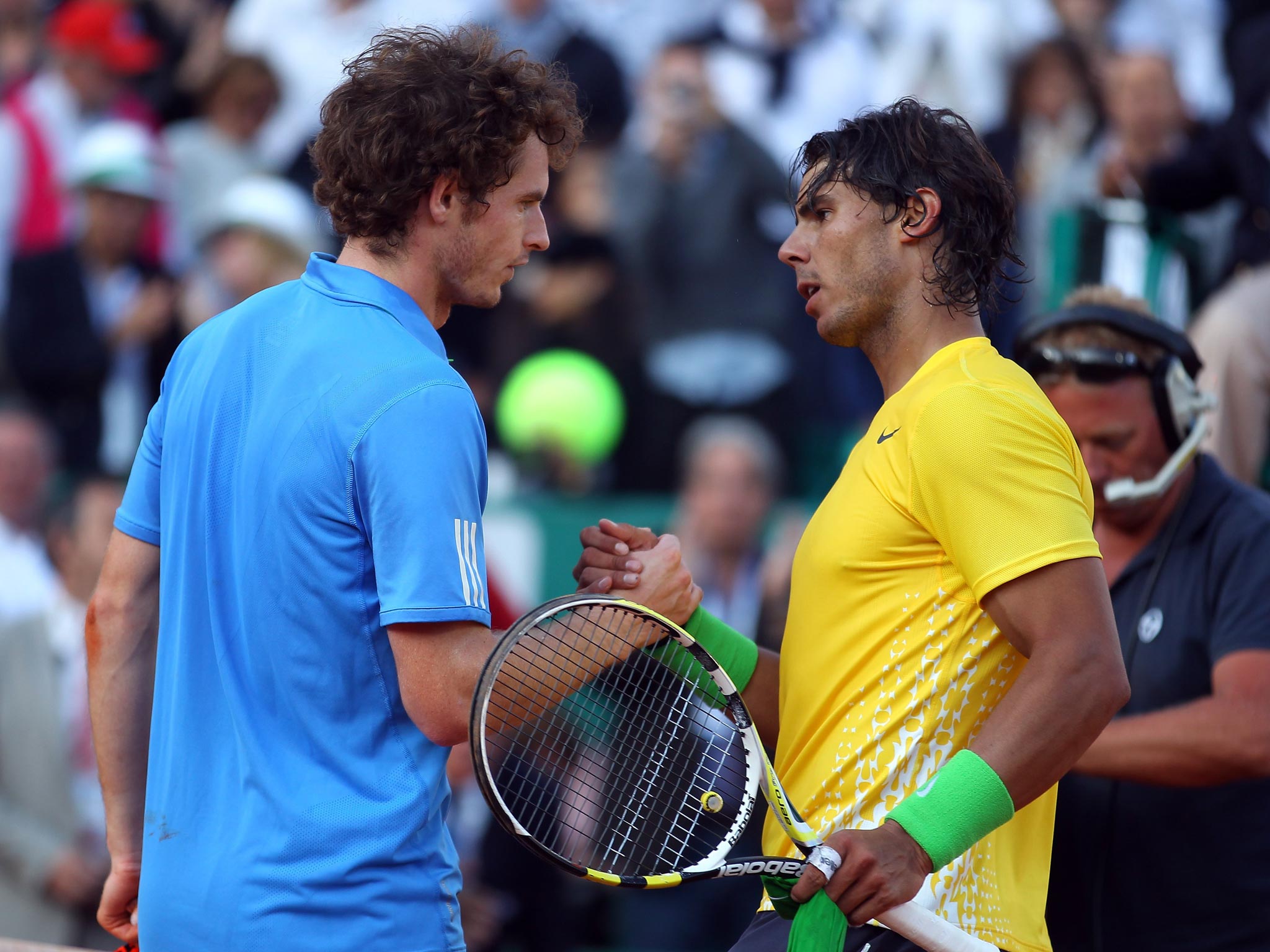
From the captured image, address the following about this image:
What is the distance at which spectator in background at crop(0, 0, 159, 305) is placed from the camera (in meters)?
7.55

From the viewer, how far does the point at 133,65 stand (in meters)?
8.05

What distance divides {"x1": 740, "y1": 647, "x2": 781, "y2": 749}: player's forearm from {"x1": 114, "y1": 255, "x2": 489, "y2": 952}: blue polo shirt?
737mm

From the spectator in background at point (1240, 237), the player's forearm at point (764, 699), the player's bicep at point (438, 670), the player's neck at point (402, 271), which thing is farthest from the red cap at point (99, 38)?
the player's bicep at point (438, 670)

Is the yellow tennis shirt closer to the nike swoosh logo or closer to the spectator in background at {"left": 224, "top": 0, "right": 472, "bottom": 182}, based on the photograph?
the nike swoosh logo

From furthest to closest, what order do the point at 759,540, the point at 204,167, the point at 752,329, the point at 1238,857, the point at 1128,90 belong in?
the point at 204,167, the point at 752,329, the point at 1128,90, the point at 759,540, the point at 1238,857

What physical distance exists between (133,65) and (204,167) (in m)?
0.69

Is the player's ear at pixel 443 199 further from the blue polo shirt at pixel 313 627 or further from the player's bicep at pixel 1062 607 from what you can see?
the player's bicep at pixel 1062 607

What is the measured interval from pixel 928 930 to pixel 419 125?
55.6 inches

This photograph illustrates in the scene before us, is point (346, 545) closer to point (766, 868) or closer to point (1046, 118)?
point (766, 868)

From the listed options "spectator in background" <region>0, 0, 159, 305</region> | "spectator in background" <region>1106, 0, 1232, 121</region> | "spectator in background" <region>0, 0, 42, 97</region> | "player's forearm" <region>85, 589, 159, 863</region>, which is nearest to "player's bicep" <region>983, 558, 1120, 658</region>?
"player's forearm" <region>85, 589, 159, 863</region>

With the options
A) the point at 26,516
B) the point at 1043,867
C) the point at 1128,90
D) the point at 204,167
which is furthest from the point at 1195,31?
the point at 1043,867

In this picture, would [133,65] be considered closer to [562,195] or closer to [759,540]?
[562,195]

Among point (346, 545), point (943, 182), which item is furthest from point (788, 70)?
point (346, 545)

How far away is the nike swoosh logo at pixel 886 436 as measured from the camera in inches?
97.2
